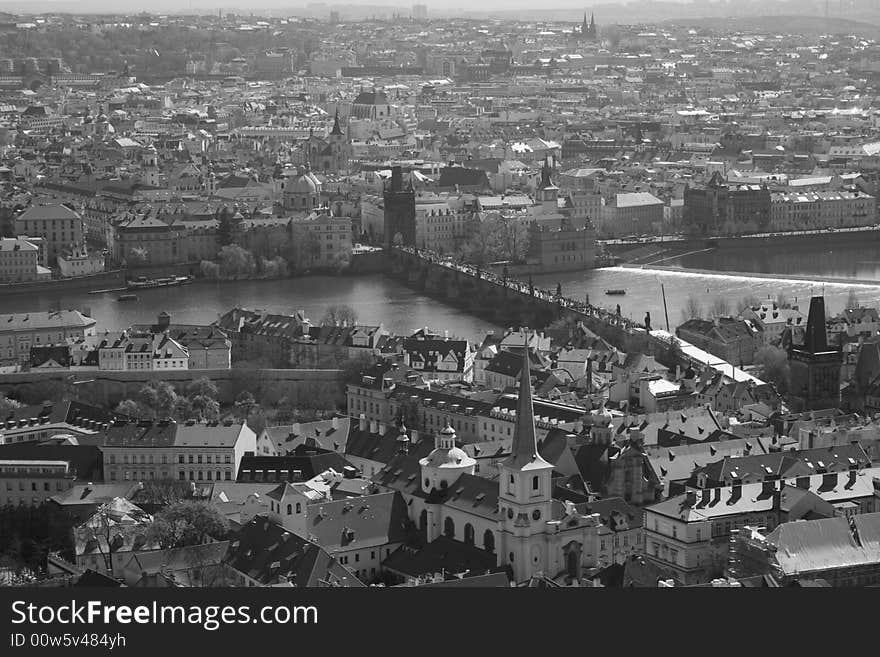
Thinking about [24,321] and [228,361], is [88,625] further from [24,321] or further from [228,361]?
[24,321]

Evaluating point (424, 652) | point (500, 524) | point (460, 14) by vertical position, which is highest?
point (424, 652)

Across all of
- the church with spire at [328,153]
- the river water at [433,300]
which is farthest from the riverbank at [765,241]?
the church with spire at [328,153]

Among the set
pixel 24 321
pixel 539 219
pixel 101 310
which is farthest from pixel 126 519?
pixel 539 219

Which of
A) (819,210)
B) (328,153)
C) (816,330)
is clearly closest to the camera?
(816,330)

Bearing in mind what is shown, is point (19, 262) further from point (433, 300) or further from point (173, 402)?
point (173, 402)

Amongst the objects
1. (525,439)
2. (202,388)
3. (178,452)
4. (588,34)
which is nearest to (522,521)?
(525,439)

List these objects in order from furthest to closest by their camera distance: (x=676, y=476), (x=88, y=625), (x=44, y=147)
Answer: (x=44, y=147) < (x=676, y=476) < (x=88, y=625)

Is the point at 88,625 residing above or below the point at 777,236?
above

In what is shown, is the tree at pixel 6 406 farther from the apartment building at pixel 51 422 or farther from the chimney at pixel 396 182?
the chimney at pixel 396 182
